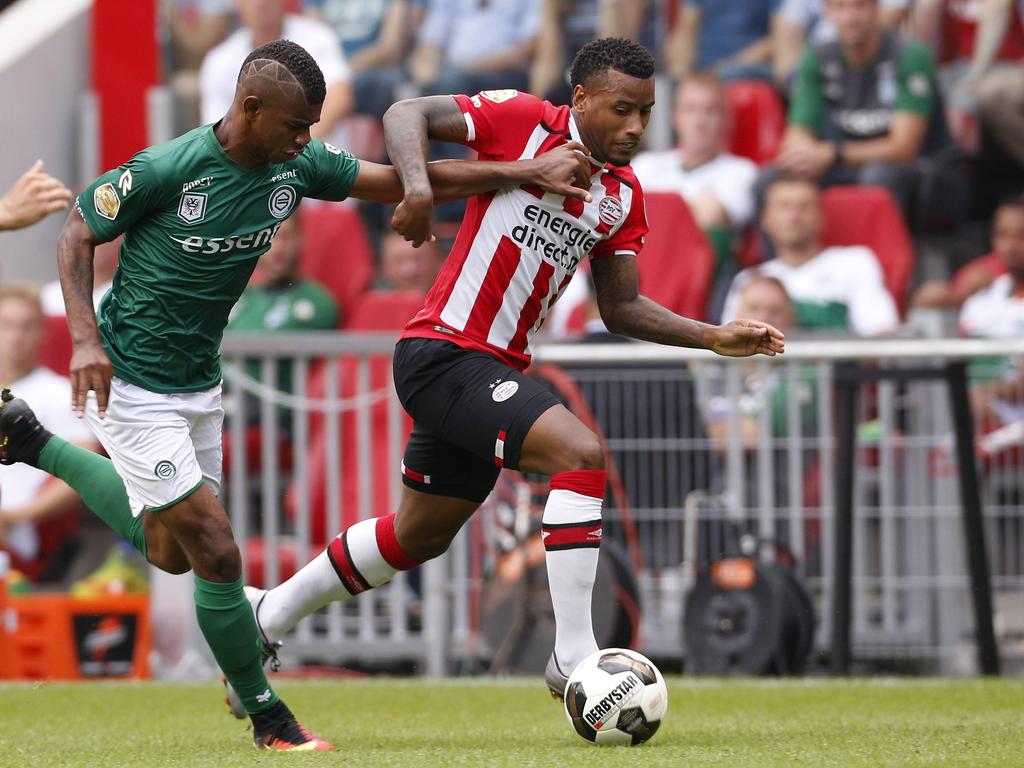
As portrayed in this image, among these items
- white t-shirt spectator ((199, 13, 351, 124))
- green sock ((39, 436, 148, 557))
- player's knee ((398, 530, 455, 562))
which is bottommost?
player's knee ((398, 530, 455, 562))

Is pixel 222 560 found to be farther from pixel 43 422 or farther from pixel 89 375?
pixel 43 422

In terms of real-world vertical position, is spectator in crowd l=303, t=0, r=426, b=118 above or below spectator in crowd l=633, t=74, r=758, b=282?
above

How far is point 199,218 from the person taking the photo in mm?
5363

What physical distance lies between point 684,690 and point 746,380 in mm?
1835

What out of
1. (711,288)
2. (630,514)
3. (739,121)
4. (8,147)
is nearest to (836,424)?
(630,514)

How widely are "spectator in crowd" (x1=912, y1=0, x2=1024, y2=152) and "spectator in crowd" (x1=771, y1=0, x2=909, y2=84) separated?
25cm

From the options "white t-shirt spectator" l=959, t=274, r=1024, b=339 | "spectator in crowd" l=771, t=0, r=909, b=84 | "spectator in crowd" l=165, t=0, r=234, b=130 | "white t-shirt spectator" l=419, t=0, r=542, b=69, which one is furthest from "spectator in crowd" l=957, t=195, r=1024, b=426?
"spectator in crowd" l=165, t=0, r=234, b=130

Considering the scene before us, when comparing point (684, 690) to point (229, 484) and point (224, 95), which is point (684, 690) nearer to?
point (229, 484)

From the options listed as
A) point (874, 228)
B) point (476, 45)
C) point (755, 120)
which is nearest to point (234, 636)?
point (874, 228)

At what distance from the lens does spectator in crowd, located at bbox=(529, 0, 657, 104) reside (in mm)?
12117

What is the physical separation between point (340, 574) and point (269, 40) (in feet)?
22.8

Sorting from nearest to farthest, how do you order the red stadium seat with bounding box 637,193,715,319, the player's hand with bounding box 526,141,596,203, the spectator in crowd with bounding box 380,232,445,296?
the player's hand with bounding box 526,141,596,203 → the red stadium seat with bounding box 637,193,715,319 → the spectator in crowd with bounding box 380,232,445,296

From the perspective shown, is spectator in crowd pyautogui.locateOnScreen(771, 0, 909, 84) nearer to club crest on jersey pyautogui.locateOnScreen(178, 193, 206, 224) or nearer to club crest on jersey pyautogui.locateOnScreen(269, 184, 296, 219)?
club crest on jersey pyautogui.locateOnScreen(269, 184, 296, 219)

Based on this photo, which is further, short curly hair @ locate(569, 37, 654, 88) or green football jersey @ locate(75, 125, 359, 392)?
short curly hair @ locate(569, 37, 654, 88)
